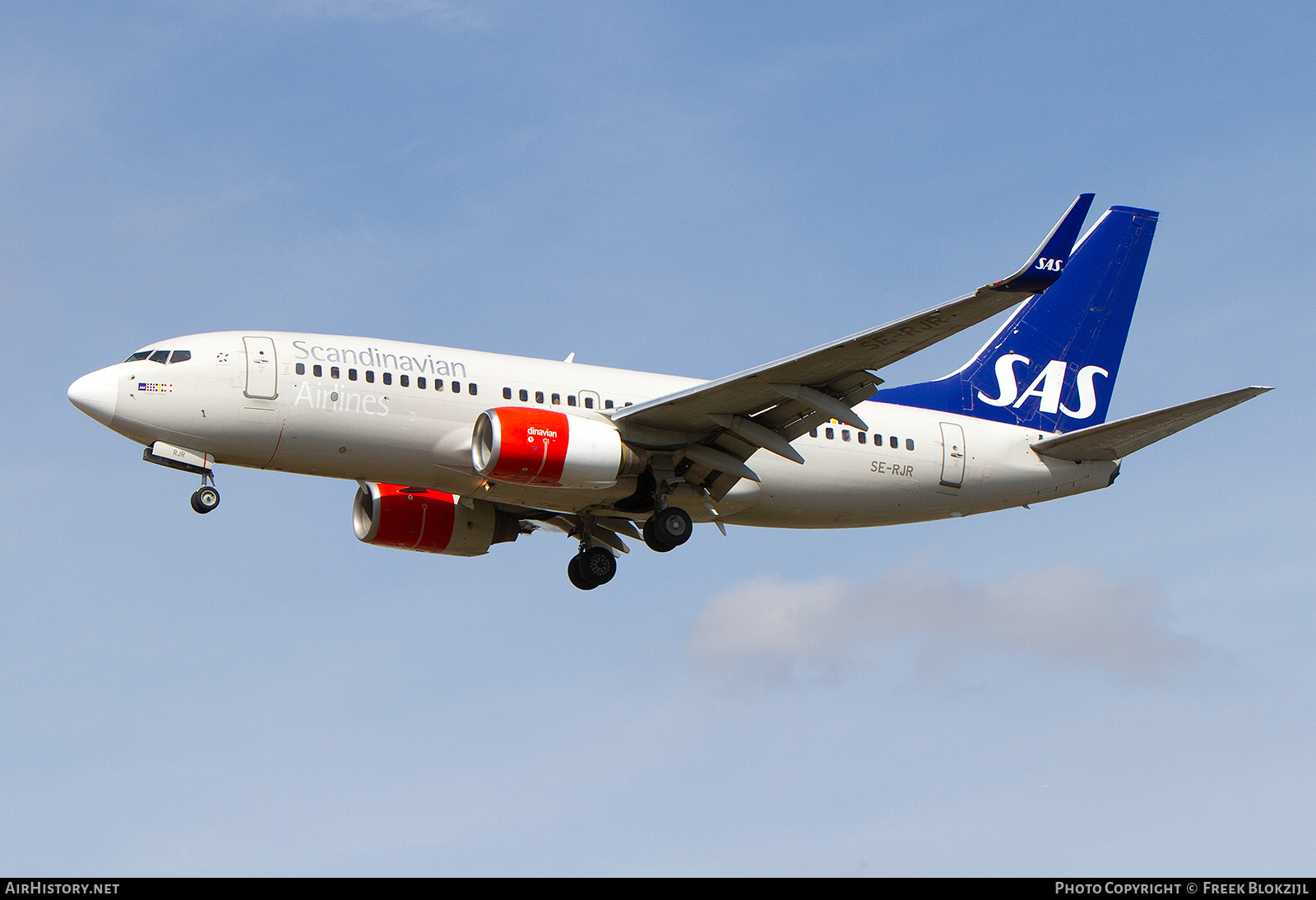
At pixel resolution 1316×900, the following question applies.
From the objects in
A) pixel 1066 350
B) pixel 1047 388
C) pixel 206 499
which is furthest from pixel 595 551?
pixel 1066 350

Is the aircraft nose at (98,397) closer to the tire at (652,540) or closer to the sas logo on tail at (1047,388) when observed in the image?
the tire at (652,540)

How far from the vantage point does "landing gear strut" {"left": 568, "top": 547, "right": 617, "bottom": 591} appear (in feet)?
109

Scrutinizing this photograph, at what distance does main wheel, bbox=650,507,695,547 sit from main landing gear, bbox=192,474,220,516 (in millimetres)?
8848

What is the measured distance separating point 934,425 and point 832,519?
130 inches

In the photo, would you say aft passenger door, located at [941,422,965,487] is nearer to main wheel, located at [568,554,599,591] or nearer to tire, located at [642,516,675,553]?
tire, located at [642,516,675,553]

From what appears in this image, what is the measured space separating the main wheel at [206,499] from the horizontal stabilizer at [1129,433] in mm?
18244

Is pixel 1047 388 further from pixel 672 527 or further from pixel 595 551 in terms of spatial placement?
pixel 595 551

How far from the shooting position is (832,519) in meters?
32.1

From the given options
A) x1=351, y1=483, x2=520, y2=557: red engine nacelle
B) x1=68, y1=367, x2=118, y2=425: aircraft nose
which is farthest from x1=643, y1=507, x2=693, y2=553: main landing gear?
x1=68, y1=367, x2=118, y2=425: aircraft nose

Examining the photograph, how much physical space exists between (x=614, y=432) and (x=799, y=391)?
383cm

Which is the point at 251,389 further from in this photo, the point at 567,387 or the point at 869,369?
the point at 869,369

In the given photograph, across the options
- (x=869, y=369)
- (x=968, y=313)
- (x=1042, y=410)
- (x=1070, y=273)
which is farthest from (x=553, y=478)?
(x=1070, y=273)

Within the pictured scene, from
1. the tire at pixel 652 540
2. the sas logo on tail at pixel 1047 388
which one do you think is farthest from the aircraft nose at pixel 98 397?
the sas logo on tail at pixel 1047 388

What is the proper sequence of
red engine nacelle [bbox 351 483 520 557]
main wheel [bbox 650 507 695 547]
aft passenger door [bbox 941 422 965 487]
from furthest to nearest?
red engine nacelle [bbox 351 483 520 557], aft passenger door [bbox 941 422 965 487], main wheel [bbox 650 507 695 547]
